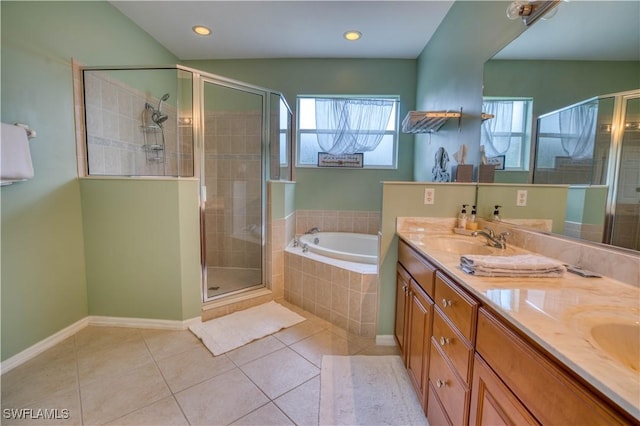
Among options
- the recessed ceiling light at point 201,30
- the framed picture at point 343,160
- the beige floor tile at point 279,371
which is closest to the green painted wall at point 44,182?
the recessed ceiling light at point 201,30

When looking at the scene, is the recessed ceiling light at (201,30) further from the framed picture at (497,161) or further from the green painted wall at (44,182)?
the framed picture at (497,161)

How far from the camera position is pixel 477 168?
6.20ft

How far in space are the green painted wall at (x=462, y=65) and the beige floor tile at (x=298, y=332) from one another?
1.80 m

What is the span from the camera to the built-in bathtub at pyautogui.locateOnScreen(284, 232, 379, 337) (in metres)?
2.10

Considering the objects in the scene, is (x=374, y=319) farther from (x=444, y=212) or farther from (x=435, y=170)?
(x=435, y=170)

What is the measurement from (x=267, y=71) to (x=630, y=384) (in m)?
3.79

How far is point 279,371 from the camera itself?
1721 mm

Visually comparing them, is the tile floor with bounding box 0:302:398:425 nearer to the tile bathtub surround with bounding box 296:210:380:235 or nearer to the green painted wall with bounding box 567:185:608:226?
the green painted wall with bounding box 567:185:608:226

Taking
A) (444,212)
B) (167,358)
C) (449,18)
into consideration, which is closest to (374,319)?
(444,212)

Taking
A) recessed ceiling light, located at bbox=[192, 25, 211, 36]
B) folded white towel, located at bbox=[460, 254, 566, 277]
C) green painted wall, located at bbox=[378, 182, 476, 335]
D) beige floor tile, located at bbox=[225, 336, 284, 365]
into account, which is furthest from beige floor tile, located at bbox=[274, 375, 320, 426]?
recessed ceiling light, located at bbox=[192, 25, 211, 36]

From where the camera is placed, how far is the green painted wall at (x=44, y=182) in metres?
1.64

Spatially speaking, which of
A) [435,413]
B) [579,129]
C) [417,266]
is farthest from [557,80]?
[435,413]

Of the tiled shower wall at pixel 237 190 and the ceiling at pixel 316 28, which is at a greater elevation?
the ceiling at pixel 316 28

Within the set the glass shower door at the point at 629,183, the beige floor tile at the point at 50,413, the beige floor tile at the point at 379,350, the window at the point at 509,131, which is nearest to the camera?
the glass shower door at the point at 629,183
